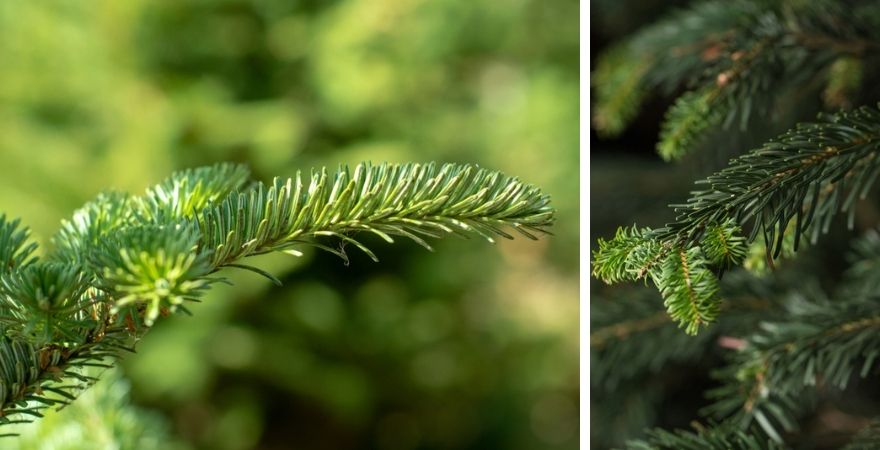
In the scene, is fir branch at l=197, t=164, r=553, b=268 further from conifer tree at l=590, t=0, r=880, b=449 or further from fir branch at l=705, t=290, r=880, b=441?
fir branch at l=705, t=290, r=880, b=441

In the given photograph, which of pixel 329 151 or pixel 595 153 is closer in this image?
pixel 595 153

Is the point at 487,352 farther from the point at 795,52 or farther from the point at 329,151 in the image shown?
the point at 795,52

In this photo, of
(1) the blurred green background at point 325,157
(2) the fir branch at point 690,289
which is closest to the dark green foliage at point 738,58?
(2) the fir branch at point 690,289

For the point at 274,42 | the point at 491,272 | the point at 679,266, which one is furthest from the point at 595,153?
the point at 679,266

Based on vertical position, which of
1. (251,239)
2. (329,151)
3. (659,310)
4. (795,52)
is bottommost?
(251,239)

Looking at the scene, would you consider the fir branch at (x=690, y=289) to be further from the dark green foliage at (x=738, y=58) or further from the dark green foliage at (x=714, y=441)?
the dark green foliage at (x=738, y=58)
